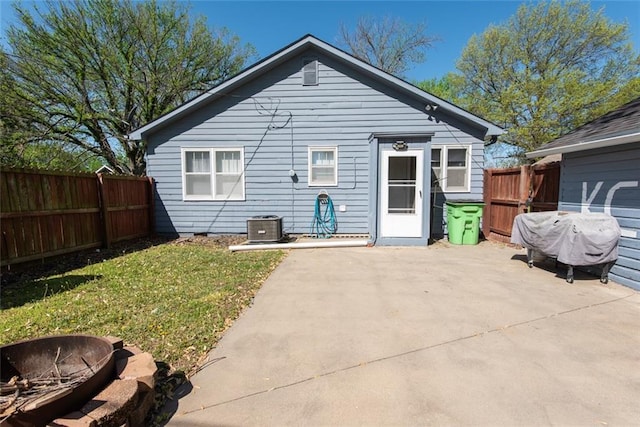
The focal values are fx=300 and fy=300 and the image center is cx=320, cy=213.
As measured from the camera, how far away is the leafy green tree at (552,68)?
1677 cm

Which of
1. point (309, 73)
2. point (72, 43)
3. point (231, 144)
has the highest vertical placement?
point (72, 43)

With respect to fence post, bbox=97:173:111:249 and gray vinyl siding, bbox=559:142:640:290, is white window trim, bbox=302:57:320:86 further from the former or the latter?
gray vinyl siding, bbox=559:142:640:290

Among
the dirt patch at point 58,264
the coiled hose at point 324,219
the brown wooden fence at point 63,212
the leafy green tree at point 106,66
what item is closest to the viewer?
the dirt patch at point 58,264

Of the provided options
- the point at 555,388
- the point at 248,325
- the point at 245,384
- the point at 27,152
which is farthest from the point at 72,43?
the point at 555,388

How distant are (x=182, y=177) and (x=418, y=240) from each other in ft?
22.5

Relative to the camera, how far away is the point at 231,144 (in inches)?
345

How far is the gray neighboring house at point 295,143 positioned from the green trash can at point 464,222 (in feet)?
2.44

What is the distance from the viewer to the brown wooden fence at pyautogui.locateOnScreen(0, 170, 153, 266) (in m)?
5.05

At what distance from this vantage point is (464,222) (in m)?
7.52

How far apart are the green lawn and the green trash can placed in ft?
15.0

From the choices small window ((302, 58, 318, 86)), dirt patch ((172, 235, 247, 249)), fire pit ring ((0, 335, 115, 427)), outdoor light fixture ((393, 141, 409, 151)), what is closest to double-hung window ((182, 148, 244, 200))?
dirt patch ((172, 235, 247, 249))

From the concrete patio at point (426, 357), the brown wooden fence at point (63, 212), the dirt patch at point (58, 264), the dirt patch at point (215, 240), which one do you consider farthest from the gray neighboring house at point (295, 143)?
the concrete patio at point (426, 357)

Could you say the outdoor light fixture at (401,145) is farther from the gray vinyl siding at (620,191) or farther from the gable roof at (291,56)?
the gray vinyl siding at (620,191)

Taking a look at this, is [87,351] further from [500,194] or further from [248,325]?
[500,194]
